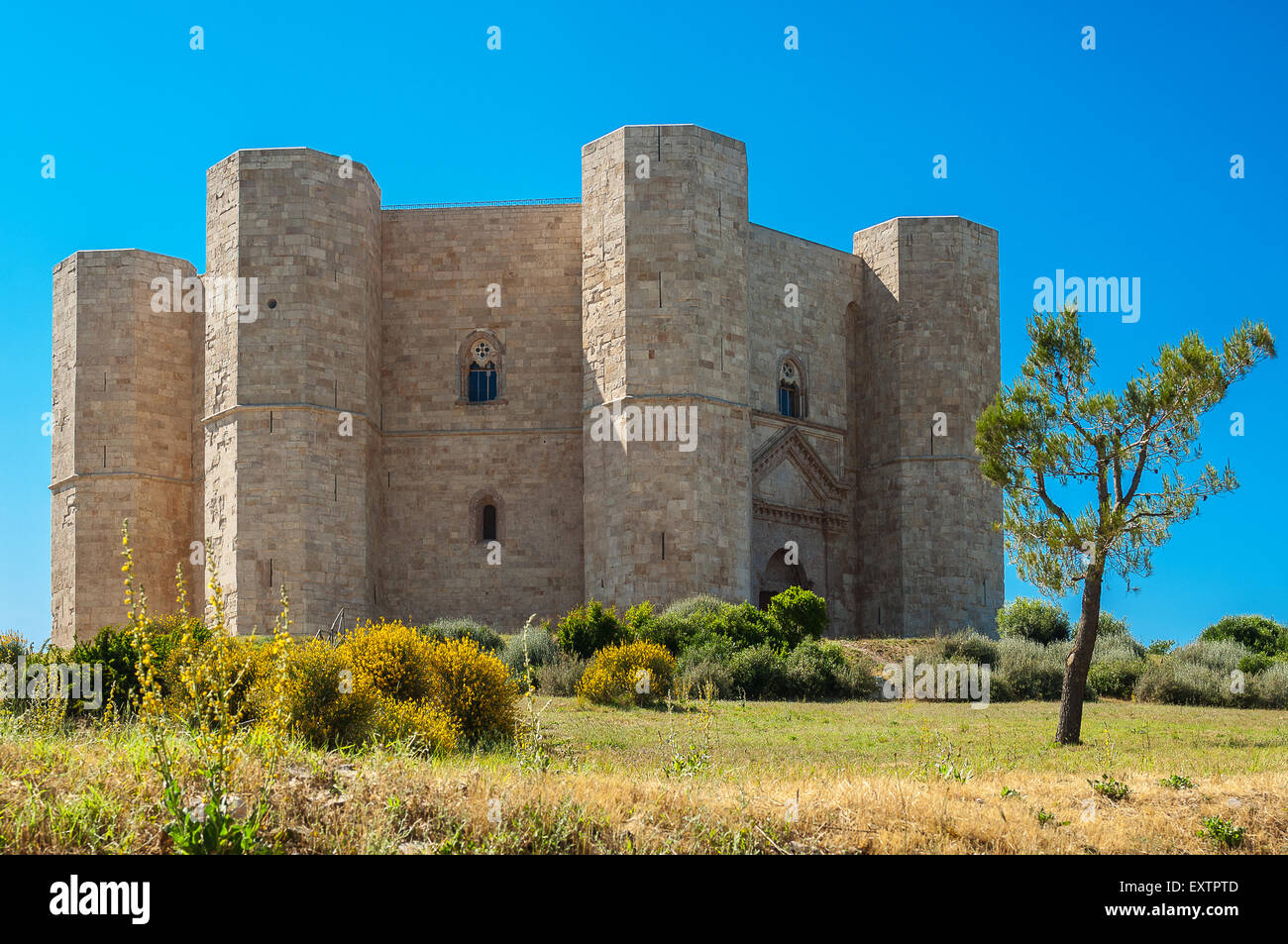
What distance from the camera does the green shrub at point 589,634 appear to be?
20312 millimetres

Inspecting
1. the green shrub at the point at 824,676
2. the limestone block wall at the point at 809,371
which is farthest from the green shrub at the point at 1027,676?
the limestone block wall at the point at 809,371

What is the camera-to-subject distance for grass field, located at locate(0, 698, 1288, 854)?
280 inches

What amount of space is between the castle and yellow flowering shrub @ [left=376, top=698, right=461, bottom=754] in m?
13.6

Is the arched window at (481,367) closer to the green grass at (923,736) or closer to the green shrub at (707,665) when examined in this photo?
the green shrub at (707,665)

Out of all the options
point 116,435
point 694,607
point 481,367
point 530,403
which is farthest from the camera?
point 116,435

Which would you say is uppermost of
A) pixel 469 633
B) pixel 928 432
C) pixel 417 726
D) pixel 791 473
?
pixel 928 432

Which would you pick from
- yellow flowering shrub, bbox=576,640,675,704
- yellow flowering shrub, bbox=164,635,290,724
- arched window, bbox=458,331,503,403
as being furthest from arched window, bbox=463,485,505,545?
yellow flowering shrub, bbox=164,635,290,724

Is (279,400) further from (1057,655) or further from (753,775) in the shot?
(753,775)

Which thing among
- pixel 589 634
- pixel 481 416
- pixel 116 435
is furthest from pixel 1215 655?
pixel 116 435

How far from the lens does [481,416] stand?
28.3 meters

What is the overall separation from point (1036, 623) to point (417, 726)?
59.9 ft

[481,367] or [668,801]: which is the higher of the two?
[481,367]

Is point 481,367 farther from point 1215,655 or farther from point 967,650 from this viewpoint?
point 1215,655
